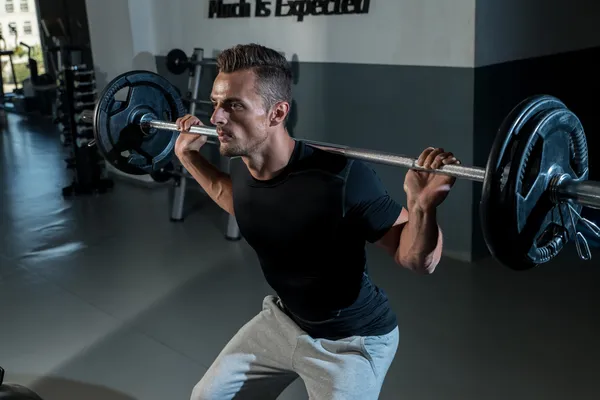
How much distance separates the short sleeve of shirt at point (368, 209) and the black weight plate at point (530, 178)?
28 centimetres

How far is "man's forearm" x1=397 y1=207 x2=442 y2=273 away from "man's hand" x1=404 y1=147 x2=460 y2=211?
16mm

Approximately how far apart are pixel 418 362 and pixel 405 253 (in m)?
1.01

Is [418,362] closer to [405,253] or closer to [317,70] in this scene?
[405,253]

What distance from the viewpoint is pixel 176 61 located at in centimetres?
347

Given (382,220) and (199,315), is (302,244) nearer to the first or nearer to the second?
(382,220)

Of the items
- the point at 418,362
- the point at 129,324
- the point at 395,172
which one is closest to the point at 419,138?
the point at 395,172

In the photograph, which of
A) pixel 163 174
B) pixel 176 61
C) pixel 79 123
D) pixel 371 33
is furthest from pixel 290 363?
pixel 79 123

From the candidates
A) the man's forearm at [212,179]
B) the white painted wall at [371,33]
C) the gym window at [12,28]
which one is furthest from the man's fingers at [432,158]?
the gym window at [12,28]

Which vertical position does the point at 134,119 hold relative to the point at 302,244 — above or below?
above

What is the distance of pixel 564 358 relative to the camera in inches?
78.4

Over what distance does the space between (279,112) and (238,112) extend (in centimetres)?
8

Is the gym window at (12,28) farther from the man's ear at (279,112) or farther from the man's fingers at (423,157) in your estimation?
the man's fingers at (423,157)

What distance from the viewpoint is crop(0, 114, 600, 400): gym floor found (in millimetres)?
1938

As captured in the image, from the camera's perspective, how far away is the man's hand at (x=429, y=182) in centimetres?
100
